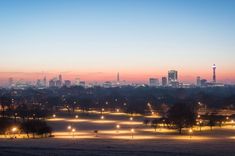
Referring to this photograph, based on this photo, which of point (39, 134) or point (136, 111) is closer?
point (39, 134)

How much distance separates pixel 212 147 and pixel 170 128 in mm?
21187

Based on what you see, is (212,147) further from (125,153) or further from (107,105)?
(107,105)

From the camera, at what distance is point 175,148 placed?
3428cm

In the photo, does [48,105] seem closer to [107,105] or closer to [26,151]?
[107,105]

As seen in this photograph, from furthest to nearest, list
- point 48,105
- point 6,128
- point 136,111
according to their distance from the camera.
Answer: point 48,105 < point 136,111 < point 6,128

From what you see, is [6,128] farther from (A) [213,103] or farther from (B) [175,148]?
(A) [213,103]

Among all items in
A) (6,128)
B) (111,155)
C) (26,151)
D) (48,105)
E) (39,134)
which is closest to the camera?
(111,155)

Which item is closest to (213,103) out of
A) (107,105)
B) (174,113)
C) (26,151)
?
(107,105)

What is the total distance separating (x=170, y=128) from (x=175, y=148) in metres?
22.4

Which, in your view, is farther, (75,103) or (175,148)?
(75,103)

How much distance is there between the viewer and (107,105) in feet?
387

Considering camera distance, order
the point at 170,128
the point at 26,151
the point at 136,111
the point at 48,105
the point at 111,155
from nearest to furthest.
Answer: the point at 111,155
the point at 26,151
the point at 170,128
the point at 136,111
the point at 48,105

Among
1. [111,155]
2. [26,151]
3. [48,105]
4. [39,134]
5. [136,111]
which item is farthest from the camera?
[48,105]

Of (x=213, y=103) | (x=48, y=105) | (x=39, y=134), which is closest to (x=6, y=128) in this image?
(x=39, y=134)
